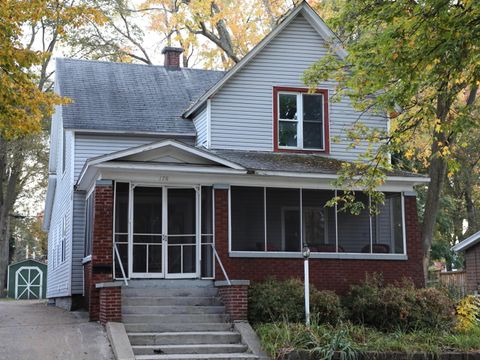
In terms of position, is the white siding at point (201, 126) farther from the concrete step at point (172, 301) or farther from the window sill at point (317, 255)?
the concrete step at point (172, 301)

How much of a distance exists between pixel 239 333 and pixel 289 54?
920 centimetres

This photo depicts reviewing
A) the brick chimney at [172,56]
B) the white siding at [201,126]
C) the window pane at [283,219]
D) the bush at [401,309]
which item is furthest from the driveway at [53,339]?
the brick chimney at [172,56]

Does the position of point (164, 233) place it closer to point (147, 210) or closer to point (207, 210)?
point (147, 210)

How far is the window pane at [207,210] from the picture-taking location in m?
16.8

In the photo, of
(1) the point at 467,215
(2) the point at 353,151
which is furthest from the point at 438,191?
(1) the point at 467,215

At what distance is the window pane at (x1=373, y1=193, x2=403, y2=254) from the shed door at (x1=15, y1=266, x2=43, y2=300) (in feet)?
96.9

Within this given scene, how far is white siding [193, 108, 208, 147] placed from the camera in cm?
1938

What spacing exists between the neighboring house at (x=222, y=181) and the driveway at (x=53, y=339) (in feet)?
3.21

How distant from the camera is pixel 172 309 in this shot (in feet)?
48.5

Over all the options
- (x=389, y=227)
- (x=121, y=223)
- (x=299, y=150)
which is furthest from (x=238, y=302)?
(x=299, y=150)

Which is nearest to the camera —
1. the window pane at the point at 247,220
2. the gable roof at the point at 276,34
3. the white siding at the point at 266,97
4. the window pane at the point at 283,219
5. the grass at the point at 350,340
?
the grass at the point at 350,340

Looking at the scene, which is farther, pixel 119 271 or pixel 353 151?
pixel 353 151

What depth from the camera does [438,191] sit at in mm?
23297

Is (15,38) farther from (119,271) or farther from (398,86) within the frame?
(398,86)
